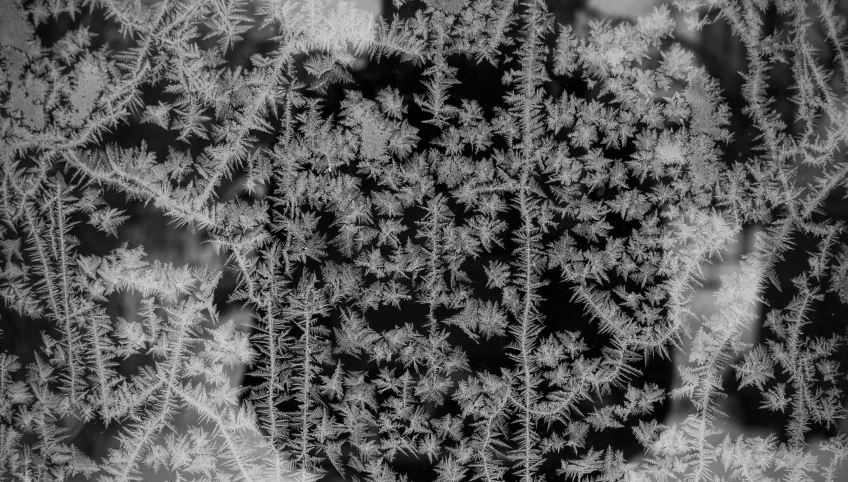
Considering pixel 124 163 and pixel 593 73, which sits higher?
pixel 593 73

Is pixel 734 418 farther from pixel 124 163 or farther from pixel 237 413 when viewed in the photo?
pixel 124 163

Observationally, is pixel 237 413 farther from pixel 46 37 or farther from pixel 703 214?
pixel 703 214

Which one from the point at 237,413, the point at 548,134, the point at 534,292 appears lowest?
the point at 237,413

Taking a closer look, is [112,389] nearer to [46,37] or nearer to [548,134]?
[46,37]

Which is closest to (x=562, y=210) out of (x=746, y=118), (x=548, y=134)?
(x=548, y=134)

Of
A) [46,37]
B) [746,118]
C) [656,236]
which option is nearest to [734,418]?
[656,236]

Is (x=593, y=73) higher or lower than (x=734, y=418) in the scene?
higher
